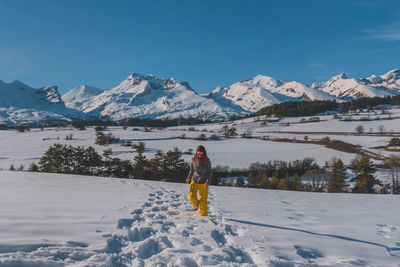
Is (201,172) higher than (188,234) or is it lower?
higher

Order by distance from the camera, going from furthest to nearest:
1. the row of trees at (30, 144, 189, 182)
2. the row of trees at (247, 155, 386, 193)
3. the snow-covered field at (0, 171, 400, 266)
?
the row of trees at (30, 144, 189, 182), the row of trees at (247, 155, 386, 193), the snow-covered field at (0, 171, 400, 266)

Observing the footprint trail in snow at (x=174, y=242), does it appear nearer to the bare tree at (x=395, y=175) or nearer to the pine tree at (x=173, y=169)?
the pine tree at (x=173, y=169)

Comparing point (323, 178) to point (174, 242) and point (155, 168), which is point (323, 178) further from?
point (174, 242)

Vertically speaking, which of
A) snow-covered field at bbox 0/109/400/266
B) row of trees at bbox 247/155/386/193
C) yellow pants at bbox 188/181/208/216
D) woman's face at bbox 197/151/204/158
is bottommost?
row of trees at bbox 247/155/386/193

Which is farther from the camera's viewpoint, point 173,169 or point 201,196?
point 173,169

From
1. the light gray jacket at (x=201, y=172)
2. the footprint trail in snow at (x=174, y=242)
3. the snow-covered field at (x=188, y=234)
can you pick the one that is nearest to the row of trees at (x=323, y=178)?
the snow-covered field at (x=188, y=234)

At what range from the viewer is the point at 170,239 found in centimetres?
590

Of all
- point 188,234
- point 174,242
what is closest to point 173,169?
point 188,234

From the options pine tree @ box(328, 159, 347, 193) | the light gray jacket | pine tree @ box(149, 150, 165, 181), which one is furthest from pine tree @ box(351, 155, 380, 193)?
the light gray jacket

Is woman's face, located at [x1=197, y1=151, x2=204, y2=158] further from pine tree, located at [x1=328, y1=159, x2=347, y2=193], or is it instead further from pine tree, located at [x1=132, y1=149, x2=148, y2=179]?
pine tree, located at [x1=328, y1=159, x2=347, y2=193]

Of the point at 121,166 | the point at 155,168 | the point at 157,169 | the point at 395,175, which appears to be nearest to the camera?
the point at 157,169

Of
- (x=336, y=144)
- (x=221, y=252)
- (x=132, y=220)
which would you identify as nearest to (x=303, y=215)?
(x=221, y=252)

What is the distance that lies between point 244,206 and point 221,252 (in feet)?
18.8

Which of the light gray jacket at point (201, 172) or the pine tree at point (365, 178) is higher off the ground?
the light gray jacket at point (201, 172)
